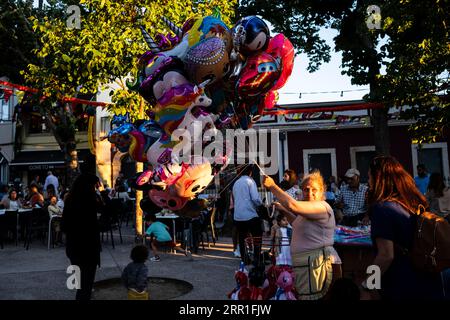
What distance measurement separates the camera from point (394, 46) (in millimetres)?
8570

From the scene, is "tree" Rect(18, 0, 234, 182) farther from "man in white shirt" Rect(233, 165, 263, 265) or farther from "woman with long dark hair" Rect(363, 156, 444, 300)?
"woman with long dark hair" Rect(363, 156, 444, 300)

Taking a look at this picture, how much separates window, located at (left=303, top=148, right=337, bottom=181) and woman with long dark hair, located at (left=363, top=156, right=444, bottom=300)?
1603 cm

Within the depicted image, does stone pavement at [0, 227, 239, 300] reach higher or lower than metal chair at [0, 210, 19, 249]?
lower

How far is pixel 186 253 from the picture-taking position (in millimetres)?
7855

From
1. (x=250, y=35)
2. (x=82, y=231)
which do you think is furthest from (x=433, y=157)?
(x=82, y=231)

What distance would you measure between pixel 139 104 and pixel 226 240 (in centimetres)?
445

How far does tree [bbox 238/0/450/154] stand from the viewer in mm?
7352

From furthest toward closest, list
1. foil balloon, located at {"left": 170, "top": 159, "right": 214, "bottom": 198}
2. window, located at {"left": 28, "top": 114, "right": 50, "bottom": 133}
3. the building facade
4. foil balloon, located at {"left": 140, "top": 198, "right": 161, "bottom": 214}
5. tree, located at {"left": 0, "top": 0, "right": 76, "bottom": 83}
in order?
window, located at {"left": 28, "top": 114, "right": 50, "bottom": 133}, the building facade, tree, located at {"left": 0, "top": 0, "right": 76, "bottom": 83}, foil balloon, located at {"left": 140, "top": 198, "right": 161, "bottom": 214}, foil balloon, located at {"left": 170, "top": 159, "right": 214, "bottom": 198}

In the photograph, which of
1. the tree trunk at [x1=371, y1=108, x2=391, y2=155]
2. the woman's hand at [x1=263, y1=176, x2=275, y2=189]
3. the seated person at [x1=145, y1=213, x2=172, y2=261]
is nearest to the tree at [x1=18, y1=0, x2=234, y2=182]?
the seated person at [x1=145, y1=213, x2=172, y2=261]

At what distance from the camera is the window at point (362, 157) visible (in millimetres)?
17859

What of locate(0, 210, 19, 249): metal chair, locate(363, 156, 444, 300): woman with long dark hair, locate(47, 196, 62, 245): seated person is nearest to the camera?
locate(363, 156, 444, 300): woman with long dark hair

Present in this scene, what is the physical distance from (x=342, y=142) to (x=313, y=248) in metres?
15.6

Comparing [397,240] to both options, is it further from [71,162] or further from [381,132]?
[71,162]

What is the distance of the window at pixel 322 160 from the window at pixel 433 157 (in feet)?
11.8
